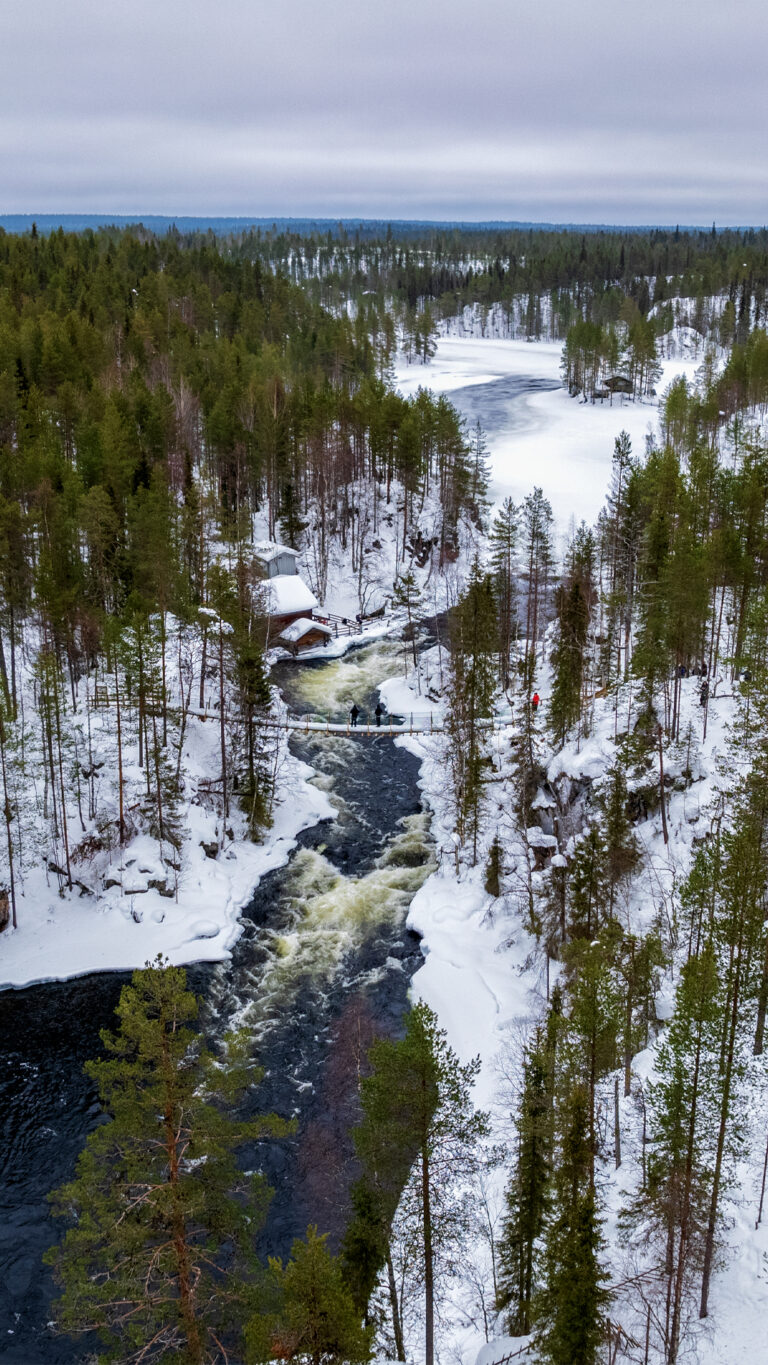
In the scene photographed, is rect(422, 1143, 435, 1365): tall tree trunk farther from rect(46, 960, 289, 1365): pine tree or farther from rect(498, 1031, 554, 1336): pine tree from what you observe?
rect(46, 960, 289, 1365): pine tree

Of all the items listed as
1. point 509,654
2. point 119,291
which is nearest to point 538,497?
point 509,654

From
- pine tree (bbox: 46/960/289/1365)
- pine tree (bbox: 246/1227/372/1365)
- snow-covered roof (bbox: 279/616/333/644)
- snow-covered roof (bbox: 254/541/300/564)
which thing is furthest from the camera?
snow-covered roof (bbox: 254/541/300/564)

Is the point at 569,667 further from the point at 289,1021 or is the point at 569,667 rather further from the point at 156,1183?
the point at 156,1183

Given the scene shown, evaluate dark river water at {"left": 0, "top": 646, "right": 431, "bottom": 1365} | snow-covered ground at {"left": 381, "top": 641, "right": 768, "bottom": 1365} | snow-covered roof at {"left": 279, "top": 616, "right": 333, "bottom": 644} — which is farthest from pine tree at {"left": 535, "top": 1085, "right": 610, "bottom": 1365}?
snow-covered roof at {"left": 279, "top": 616, "right": 333, "bottom": 644}

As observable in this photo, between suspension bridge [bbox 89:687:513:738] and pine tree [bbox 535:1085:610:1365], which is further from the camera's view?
suspension bridge [bbox 89:687:513:738]

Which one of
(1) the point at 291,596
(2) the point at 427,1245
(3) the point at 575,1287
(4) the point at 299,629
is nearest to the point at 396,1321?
(2) the point at 427,1245
